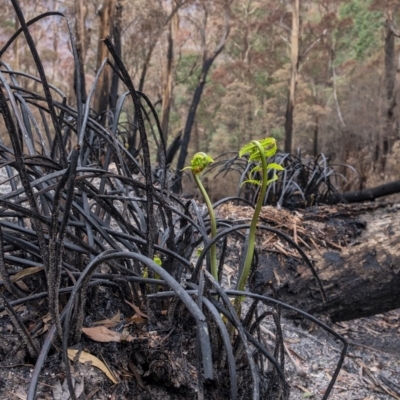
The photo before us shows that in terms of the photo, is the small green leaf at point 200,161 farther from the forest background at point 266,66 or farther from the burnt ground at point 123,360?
the forest background at point 266,66

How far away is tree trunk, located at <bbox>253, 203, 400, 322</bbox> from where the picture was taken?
1529mm

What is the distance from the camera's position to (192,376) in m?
0.72

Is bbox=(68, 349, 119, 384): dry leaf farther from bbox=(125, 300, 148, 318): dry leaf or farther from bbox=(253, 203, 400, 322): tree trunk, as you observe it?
bbox=(253, 203, 400, 322): tree trunk

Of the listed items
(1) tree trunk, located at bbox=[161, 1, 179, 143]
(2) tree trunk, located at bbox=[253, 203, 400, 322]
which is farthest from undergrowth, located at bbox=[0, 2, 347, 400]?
(1) tree trunk, located at bbox=[161, 1, 179, 143]

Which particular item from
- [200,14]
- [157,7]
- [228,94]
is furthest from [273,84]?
[157,7]

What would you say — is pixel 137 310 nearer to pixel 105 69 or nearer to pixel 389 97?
pixel 105 69

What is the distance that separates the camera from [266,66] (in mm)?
18328

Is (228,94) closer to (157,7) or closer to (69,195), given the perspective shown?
(157,7)

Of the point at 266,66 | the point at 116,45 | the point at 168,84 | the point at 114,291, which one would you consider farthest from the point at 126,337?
the point at 266,66

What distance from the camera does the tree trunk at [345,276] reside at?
1.53m

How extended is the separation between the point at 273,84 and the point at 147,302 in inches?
691

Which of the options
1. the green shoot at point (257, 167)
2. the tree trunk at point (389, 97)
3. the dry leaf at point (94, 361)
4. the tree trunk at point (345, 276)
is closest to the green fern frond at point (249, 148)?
the green shoot at point (257, 167)

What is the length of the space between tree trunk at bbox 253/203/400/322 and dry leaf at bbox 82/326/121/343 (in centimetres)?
85

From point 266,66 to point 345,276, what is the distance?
58.9 ft
